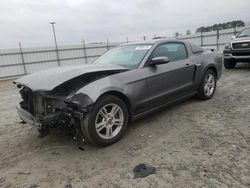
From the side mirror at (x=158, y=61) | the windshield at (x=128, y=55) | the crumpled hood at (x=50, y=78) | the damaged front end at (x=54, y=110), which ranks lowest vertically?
the damaged front end at (x=54, y=110)

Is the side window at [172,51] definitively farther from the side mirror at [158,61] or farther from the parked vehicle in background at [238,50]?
the parked vehicle in background at [238,50]

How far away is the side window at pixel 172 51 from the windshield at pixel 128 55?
0.69 ft

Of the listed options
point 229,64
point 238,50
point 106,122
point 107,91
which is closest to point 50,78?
point 107,91

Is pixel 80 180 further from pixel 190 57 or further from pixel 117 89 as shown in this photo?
pixel 190 57

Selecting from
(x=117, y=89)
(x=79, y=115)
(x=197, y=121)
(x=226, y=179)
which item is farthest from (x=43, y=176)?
(x=197, y=121)

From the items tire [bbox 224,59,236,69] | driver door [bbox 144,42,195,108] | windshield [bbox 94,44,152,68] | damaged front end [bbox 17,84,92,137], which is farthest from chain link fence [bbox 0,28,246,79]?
damaged front end [bbox 17,84,92,137]

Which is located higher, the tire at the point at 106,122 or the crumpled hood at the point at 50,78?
the crumpled hood at the point at 50,78

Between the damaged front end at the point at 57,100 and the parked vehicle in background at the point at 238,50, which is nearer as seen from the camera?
the damaged front end at the point at 57,100

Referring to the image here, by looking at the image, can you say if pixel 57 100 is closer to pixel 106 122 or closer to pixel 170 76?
pixel 106 122

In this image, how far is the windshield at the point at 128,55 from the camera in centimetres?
404

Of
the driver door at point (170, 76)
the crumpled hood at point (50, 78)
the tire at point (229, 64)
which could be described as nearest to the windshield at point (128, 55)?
the driver door at point (170, 76)

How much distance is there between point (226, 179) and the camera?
2.46 meters

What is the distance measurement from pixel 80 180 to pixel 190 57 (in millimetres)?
3462

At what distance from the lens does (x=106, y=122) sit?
3391mm
